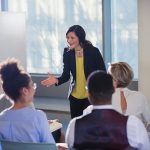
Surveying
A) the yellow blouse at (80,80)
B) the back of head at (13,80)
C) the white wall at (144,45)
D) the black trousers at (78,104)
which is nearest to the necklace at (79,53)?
the yellow blouse at (80,80)

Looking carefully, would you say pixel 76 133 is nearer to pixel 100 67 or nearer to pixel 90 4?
pixel 100 67

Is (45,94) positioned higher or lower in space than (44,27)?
lower

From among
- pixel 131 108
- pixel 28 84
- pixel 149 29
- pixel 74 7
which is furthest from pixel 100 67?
pixel 74 7

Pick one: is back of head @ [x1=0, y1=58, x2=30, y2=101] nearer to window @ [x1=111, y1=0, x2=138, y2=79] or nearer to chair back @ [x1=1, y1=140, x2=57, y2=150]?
chair back @ [x1=1, y1=140, x2=57, y2=150]

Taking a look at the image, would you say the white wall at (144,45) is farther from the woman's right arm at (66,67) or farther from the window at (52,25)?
the window at (52,25)

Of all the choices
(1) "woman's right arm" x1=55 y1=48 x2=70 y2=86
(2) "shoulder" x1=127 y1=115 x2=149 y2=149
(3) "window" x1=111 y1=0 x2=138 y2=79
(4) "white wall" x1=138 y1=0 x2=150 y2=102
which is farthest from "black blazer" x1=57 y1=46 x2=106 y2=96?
(2) "shoulder" x1=127 y1=115 x2=149 y2=149

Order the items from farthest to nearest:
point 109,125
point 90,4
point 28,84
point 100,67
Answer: point 90,4
point 100,67
point 28,84
point 109,125

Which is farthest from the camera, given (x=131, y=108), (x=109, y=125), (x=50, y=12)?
(x=50, y=12)

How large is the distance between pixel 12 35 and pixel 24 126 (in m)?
2.60

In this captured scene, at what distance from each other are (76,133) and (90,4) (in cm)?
388

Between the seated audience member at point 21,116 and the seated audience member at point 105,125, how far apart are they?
315mm

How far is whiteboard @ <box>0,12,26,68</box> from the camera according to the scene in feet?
15.5

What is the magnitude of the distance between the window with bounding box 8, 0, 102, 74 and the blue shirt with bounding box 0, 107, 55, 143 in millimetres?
3573

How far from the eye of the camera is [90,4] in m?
5.83
